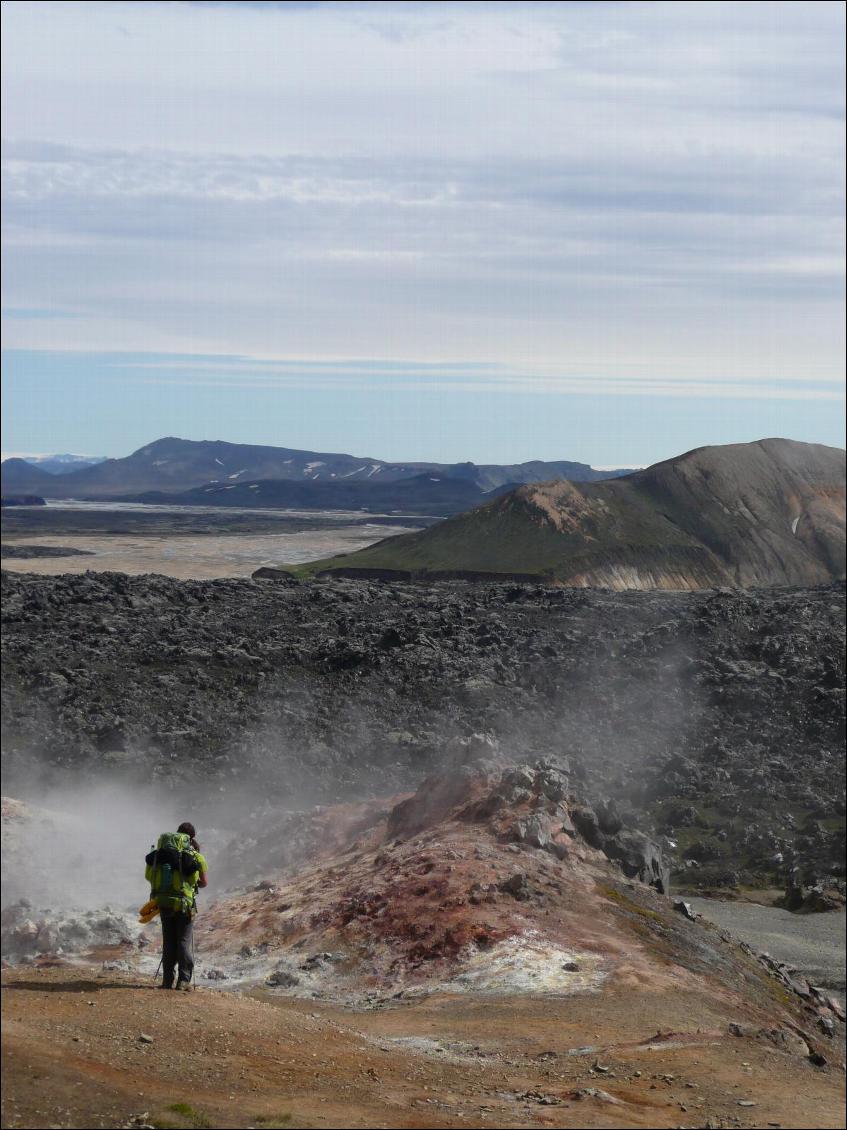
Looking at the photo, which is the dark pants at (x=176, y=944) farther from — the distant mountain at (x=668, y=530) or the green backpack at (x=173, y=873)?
the distant mountain at (x=668, y=530)

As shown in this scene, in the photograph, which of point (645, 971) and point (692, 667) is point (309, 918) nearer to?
point (645, 971)

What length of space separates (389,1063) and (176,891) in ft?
11.7

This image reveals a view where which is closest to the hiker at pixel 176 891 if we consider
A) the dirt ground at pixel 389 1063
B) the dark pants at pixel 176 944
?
the dark pants at pixel 176 944

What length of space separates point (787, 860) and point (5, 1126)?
35.7 m

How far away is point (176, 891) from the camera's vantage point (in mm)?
16375

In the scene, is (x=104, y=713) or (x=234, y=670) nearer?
(x=104, y=713)

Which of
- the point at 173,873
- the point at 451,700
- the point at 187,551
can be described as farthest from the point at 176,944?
the point at 187,551

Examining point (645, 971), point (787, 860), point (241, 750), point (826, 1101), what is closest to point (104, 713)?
point (241, 750)

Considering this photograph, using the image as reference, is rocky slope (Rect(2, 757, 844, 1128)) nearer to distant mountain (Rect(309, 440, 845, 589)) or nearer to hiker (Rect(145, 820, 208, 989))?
hiker (Rect(145, 820, 208, 989))

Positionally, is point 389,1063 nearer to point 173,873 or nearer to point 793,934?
point 173,873

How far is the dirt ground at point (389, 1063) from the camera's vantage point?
39.7ft

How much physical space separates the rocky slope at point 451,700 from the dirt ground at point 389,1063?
15130mm

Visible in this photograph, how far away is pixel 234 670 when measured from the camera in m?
60.5

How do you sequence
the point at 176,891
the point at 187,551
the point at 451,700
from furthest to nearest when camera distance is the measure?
the point at 187,551 < the point at 451,700 < the point at 176,891
